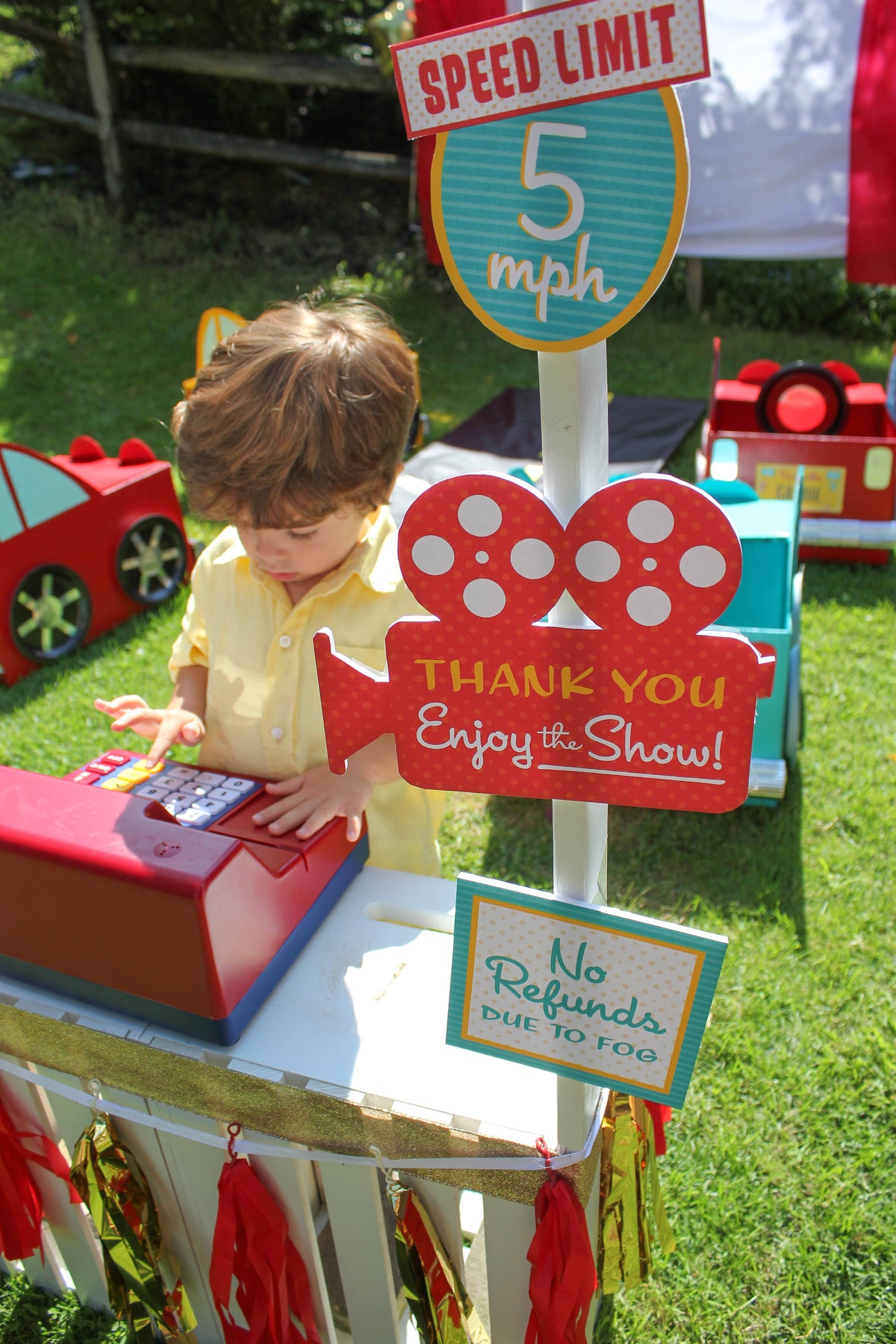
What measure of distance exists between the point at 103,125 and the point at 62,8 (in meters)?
0.86

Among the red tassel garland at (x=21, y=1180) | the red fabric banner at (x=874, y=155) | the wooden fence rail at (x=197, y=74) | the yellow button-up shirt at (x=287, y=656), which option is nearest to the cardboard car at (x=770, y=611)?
the yellow button-up shirt at (x=287, y=656)

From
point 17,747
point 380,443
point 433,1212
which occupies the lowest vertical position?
point 17,747

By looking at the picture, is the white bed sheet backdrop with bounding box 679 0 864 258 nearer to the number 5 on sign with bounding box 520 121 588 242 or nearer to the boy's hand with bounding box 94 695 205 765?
the boy's hand with bounding box 94 695 205 765

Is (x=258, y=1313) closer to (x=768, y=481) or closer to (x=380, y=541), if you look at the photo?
(x=380, y=541)

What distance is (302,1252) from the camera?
1137mm

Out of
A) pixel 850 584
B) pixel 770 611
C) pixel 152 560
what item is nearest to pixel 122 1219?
pixel 770 611

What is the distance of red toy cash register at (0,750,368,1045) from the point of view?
95 centimetres

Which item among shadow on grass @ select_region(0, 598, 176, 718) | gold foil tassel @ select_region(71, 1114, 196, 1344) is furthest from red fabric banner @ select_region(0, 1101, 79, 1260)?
shadow on grass @ select_region(0, 598, 176, 718)

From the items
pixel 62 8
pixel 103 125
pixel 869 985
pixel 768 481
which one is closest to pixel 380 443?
pixel 869 985

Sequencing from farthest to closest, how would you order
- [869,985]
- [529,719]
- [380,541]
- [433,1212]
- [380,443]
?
[869,985]
[380,541]
[380,443]
[433,1212]
[529,719]

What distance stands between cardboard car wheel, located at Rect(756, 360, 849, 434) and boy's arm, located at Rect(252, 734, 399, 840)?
2.62m

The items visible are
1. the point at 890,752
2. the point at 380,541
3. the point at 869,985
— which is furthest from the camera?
the point at 890,752

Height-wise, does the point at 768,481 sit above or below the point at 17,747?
above

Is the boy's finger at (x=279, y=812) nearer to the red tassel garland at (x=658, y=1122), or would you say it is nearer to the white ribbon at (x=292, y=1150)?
the white ribbon at (x=292, y=1150)
